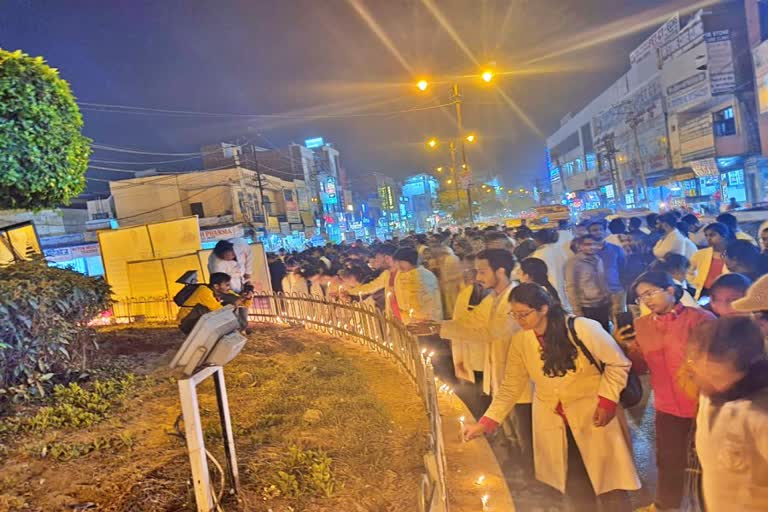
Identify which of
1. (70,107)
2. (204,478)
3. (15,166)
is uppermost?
(70,107)

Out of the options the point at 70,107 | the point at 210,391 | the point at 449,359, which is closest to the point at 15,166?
the point at 70,107

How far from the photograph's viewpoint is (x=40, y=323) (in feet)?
18.8

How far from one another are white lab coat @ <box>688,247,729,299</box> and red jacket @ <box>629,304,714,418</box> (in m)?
3.01

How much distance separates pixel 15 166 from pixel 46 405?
9.08ft

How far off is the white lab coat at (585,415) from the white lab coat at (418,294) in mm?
3637

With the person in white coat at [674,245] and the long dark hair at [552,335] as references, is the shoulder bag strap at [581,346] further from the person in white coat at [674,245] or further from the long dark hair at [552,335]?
the person in white coat at [674,245]

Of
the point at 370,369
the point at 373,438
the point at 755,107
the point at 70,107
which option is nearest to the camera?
the point at 373,438

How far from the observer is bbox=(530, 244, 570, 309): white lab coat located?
24.3 ft

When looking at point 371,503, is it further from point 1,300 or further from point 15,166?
point 15,166

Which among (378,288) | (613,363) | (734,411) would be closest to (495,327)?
(613,363)

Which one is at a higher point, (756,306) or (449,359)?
(756,306)

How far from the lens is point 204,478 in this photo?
319 centimetres

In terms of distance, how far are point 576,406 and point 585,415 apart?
0.08 meters

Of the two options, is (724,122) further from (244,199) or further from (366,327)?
(244,199)
